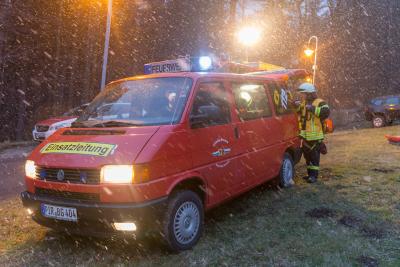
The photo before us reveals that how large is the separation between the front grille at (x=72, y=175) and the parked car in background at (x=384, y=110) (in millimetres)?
21186

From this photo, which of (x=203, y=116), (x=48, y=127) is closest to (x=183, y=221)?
(x=203, y=116)

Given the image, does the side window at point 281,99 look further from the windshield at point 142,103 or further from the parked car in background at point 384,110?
the parked car in background at point 384,110

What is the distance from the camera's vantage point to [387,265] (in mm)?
4062

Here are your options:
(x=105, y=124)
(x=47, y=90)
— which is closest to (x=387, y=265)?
(x=105, y=124)

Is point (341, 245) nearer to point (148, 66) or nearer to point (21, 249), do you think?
point (21, 249)

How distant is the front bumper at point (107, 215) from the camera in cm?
393

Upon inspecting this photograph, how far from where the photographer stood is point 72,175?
4145 millimetres

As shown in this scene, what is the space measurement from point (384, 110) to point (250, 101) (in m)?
18.6

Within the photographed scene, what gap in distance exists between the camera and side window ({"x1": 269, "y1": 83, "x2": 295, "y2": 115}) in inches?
272

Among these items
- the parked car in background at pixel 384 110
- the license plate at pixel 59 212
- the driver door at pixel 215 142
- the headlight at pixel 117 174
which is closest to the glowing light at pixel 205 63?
the driver door at pixel 215 142

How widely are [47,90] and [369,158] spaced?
1969 cm

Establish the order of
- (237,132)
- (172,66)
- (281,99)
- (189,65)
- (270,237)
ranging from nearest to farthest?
(270,237) < (237,132) < (189,65) < (172,66) < (281,99)

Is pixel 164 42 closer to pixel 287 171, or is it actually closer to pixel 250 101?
pixel 287 171

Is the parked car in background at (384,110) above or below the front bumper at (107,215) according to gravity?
above
